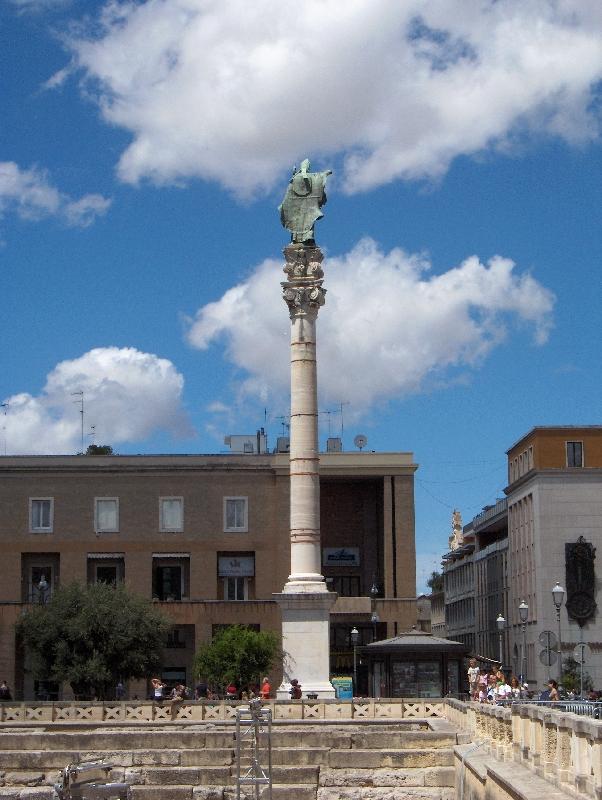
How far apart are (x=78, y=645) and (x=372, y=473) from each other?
19.0 meters

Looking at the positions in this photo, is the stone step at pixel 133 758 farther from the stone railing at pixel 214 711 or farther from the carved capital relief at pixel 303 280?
the carved capital relief at pixel 303 280

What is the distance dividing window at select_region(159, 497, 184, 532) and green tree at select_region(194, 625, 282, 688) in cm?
966

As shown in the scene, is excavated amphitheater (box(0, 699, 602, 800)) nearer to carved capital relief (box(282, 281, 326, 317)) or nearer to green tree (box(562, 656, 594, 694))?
carved capital relief (box(282, 281, 326, 317))

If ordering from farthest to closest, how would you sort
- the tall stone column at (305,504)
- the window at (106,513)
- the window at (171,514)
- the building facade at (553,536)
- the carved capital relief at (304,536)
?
the building facade at (553,536) < the window at (106,513) < the window at (171,514) < the carved capital relief at (304,536) < the tall stone column at (305,504)

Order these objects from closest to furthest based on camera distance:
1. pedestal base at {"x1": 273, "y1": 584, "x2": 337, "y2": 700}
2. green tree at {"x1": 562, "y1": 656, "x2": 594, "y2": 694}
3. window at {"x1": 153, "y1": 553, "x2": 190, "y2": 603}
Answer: pedestal base at {"x1": 273, "y1": 584, "x2": 337, "y2": 700}, green tree at {"x1": 562, "y1": 656, "x2": 594, "y2": 694}, window at {"x1": 153, "y1": 553, "x2": 190, "y2": 603}

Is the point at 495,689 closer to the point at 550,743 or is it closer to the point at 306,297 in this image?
the point at 306,297

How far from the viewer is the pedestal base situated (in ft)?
141

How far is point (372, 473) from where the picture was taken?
69.1m

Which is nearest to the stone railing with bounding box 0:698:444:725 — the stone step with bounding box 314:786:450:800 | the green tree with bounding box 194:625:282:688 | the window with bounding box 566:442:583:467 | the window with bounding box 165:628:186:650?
the stone step with bounding box 314:786:450:800

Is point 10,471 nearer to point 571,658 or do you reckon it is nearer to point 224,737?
point 571,658

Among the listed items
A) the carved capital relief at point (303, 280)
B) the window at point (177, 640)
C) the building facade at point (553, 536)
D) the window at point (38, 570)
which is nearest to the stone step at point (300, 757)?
the carved capital relief at point (303, 280)

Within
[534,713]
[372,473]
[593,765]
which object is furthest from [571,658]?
[593,765]

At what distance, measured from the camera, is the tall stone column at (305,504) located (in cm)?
4309

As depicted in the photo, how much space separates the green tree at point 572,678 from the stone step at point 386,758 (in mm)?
20219
